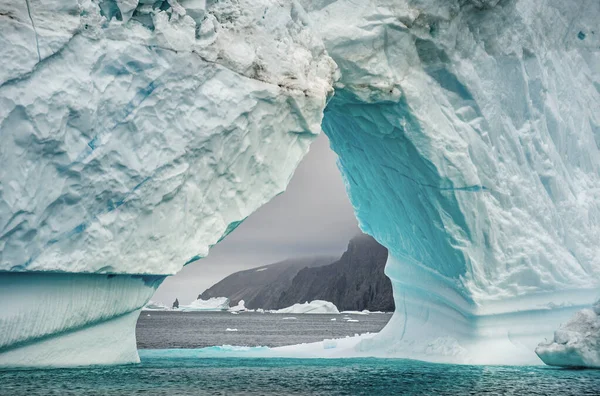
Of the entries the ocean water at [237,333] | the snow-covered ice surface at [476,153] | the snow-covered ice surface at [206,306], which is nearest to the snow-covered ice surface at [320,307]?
the ocean water at [237,333]

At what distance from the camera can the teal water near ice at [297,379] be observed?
7773 mm

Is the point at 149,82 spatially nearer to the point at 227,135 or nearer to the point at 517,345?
the point at 227,135

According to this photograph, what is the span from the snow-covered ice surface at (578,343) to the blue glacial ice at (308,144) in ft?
3.29

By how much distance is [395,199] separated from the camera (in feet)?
43.6

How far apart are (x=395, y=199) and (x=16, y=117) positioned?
7216mm

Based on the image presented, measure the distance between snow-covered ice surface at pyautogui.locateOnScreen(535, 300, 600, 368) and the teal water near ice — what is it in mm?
250

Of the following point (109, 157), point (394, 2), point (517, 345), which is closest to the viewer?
point (109, 157)

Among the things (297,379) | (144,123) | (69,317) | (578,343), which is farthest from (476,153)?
(69,317)

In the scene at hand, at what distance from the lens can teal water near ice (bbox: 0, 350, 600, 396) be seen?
7.77m

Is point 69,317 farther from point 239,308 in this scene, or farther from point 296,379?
point 239,308

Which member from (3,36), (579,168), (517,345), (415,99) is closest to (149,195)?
(3,36)

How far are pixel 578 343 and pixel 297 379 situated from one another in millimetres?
4347

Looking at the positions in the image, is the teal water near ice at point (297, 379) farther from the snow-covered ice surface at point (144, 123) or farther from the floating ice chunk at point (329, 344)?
the floating ice chunk at point (329, 344)

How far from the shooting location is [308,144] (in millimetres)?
10953
